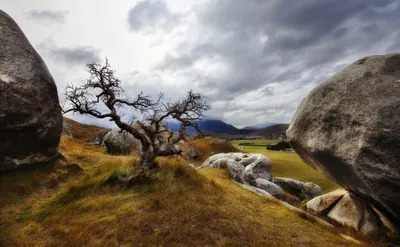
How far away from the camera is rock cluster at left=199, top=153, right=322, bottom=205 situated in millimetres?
27625

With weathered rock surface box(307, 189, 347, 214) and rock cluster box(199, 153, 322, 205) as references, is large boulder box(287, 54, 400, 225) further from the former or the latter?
rock cluster box(199, 153, 322, 205)

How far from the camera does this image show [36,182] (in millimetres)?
17547

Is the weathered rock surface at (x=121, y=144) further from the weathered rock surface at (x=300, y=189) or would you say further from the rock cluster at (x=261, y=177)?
the weathered rock surface at (x=300, y=189)

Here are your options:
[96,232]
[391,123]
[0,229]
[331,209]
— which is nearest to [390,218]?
[331,209]

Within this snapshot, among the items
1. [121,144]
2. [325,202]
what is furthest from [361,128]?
[121,144]

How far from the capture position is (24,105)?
1816 centimetres

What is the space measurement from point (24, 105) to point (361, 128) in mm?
21393

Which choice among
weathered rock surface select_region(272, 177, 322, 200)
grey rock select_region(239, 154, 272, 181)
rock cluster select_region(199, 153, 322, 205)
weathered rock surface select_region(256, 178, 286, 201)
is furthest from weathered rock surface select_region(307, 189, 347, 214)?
weathered rock surface select_region(272, 177, 322, 200)

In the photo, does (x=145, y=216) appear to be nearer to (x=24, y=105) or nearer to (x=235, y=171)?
(x=24, y=105)

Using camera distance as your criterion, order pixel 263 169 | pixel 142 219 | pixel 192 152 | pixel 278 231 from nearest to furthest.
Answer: pixel 142 219 < pixel 278 231 < pixel 263 169 < pixel 192 152

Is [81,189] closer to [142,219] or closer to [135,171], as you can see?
[135,171]

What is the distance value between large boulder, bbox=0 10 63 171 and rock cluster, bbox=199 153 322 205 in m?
16.5

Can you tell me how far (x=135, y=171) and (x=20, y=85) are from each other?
10067mm

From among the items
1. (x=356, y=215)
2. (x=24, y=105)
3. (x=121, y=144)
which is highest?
(x=24, y=105)
